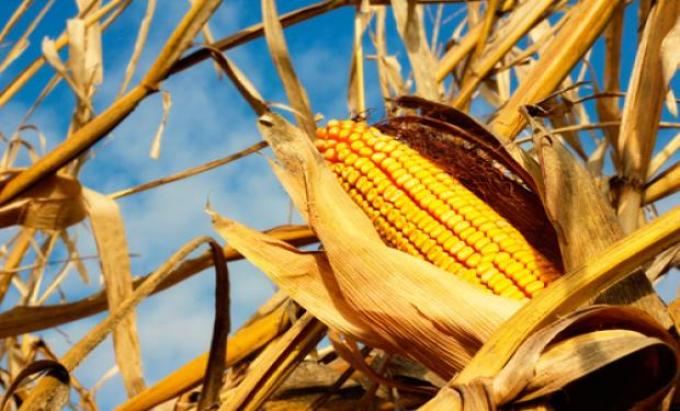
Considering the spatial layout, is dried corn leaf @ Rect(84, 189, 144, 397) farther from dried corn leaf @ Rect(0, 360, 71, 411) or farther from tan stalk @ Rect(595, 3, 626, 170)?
tan stalk @ Rect(595, 3, 626, 170)

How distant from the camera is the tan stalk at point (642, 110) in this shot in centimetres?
199

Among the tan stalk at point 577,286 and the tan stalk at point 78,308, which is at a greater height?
the tan stalk at point 78,308

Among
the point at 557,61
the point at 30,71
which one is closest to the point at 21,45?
the point at 30,71

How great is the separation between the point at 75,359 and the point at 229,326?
33 centimetres

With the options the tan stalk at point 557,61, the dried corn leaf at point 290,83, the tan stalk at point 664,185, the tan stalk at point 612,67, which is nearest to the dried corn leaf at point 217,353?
the dried corn leaf at point 290,83

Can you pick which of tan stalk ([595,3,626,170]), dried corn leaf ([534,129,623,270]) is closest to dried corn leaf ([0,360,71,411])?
dried corn leaf ([534,129,623,270])

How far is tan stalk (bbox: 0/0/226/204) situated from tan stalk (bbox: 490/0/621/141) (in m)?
0.70

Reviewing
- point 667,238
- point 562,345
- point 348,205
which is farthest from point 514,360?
point 348,205

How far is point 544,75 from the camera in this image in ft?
6.82

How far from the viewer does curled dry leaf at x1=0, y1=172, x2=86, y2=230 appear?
7.54ft

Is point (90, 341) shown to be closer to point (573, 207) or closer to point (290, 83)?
point (290, 83)

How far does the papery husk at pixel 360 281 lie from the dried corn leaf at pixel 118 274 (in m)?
0.42

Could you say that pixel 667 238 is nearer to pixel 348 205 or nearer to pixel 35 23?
pixel 348 205

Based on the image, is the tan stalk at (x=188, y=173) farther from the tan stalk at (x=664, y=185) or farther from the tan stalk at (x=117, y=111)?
the tan stalk at (x=664, y=185)
